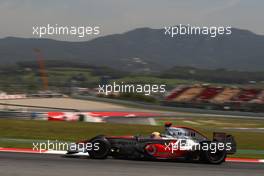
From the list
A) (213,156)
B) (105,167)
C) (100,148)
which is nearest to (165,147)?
(213,156)

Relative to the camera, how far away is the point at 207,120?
144ft

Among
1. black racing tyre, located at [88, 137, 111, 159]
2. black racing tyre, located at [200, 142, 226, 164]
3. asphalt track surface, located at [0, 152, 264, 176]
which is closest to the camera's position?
asphalt track surface, located at [0, 152, 264, 176]

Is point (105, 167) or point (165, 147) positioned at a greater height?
point (165, 147)

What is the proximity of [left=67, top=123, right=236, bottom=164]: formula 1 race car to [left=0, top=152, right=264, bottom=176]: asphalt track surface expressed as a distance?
0.31m

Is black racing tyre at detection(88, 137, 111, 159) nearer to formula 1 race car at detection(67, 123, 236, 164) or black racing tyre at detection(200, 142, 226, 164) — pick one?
formula 1 race car at detection(67, 123, 236, 164)

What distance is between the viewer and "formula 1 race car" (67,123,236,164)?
1291 centimetres

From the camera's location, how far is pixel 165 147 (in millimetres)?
12984

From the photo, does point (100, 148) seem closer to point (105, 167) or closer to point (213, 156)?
point (105, 167)

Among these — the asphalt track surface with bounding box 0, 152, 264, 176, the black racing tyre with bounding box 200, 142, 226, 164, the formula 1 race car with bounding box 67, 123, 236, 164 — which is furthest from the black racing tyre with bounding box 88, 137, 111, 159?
the black racing tyre with bounding box 200, 142, 226, 164

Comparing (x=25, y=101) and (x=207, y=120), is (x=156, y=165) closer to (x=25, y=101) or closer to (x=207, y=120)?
(x=207, y=120)

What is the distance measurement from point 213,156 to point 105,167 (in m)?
3.26

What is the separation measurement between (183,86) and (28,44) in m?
19.5

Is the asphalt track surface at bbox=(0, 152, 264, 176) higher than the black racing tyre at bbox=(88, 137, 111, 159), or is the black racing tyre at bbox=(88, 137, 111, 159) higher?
the black racing tyre at bbox=(88, 137, 111, 159)

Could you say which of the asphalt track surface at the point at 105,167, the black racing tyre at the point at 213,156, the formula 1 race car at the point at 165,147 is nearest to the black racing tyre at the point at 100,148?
the formula 1 race car at the point at 165,147
